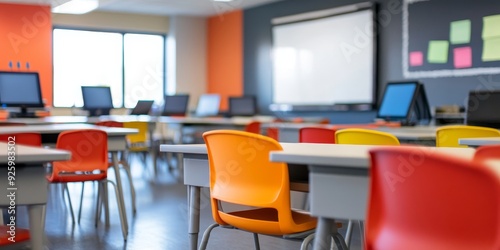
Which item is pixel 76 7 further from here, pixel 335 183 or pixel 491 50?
pixel 335 183

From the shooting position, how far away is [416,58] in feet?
26.7

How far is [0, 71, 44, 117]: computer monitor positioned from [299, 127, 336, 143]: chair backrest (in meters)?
3.93

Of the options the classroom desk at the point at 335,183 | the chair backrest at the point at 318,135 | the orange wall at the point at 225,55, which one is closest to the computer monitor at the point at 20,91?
the chair backrest at the point at 318,135

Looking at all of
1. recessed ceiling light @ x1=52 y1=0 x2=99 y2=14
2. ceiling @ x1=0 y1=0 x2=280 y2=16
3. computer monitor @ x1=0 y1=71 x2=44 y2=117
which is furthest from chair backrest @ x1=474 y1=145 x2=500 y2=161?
ceiling @ x1=0 y1=0 x2=280 y2=16

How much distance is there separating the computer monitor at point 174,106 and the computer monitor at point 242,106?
0.88 meters

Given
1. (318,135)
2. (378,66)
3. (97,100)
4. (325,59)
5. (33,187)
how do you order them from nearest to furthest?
(33,187), (318,135), (97,100), (378,66), (325,59)

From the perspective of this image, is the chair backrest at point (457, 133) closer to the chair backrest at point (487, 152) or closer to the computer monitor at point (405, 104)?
the computer monitor at point (405, 104)

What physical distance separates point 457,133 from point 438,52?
4.39 metres

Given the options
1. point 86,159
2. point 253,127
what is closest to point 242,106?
point 253,127

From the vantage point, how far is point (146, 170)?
8859mm

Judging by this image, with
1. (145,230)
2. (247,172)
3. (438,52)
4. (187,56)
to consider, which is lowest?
(145,230)

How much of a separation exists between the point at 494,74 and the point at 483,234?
640 cm

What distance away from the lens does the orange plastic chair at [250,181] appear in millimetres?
2035

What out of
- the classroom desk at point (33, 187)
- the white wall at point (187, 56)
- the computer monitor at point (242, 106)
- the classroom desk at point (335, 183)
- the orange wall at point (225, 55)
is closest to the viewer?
the classroom desk at point (335, 183)
